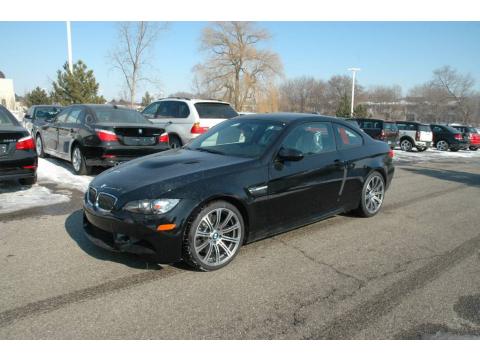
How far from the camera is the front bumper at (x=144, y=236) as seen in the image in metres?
3.36

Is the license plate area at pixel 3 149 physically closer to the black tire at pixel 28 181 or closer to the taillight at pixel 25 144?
the taillight at pixel 25 144

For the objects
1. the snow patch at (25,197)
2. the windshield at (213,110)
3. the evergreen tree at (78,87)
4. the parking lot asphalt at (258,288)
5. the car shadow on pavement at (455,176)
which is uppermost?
the evergreen tree at (78,87)

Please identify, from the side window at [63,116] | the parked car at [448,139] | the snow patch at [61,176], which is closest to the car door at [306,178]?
the snow patch at [61,176]

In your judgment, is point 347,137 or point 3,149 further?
point 3,149

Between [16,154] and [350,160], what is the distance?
5.03 meters

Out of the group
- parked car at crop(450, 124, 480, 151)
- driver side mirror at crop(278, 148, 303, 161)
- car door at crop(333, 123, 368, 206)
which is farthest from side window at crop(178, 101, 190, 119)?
parked car at crop(450, 124, 480, 151)

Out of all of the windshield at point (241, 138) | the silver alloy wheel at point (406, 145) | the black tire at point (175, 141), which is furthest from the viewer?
the silver alloy wheel at point (406, 145)

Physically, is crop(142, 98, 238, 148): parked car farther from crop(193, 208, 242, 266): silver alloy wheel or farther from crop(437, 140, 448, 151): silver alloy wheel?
crop(437, 140, 448, 151): silver alloy wheel

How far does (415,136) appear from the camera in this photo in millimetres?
20578

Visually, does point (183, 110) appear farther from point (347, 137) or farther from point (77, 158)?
point (347, 137)

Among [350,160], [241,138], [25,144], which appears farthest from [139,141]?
[350,160]

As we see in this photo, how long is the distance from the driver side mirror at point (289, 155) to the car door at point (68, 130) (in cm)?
552

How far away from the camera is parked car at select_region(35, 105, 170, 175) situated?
741cm
